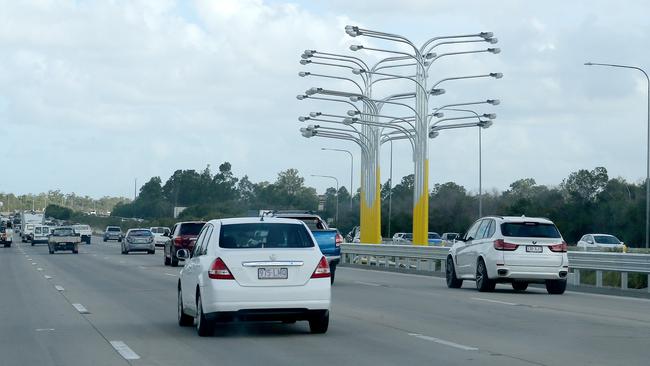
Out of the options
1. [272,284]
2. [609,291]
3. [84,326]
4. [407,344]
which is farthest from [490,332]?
[609,291]

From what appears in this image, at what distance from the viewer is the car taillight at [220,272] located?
47.3 feet

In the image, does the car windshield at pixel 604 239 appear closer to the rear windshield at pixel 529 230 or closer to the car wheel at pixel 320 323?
the rear windshield at pixel 529 230

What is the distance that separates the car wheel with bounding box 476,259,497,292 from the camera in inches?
1012

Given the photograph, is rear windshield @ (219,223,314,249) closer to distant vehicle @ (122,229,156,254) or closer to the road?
the road

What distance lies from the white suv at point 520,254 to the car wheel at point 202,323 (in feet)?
37.8

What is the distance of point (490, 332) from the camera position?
1574 cm

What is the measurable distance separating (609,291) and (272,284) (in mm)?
14615

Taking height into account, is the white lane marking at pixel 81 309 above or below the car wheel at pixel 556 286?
below

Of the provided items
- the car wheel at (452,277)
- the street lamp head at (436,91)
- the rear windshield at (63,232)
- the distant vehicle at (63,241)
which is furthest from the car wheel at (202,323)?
the rear windshield at (63,232)

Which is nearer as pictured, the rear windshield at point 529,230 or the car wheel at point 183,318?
the car wheel at point 183,318

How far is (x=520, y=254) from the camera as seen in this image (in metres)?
25.2

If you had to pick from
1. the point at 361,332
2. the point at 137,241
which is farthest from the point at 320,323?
the point at 137,241

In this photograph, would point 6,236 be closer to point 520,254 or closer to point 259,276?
point 520,254

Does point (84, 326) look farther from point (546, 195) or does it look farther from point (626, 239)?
point (546, 195)
